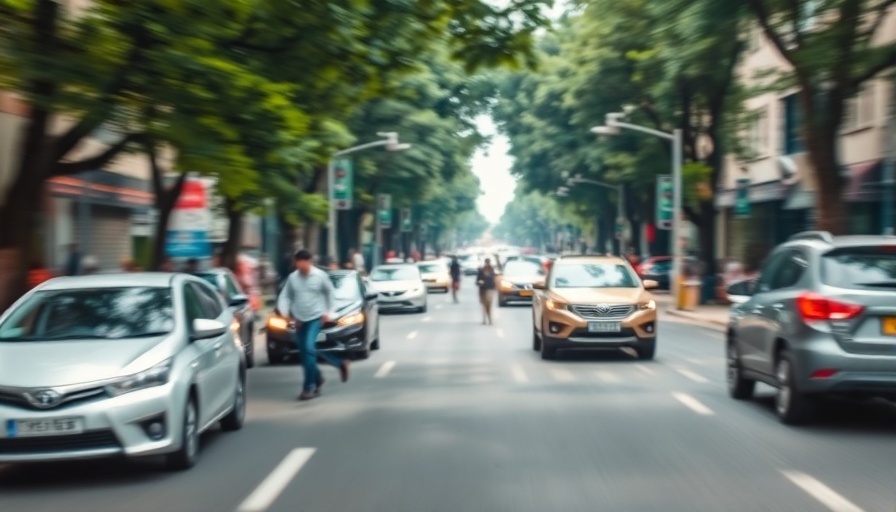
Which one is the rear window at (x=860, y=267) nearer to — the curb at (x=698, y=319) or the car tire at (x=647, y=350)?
the car tire at (x=647, y=350)

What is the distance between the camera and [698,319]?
1137 inches

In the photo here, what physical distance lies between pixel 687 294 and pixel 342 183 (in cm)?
1264

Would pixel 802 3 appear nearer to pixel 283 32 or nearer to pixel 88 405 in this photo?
pixel 283 32

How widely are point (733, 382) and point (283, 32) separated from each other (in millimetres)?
6258

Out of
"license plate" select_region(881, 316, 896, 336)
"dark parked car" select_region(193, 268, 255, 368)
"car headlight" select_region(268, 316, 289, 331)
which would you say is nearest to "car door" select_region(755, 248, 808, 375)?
"license plate" select_region(881, 316, 896, 336)

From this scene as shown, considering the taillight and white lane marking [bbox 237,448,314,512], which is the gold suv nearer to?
the taillight

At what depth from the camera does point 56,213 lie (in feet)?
85.3

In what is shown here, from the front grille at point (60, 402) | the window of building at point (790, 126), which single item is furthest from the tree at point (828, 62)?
the window of building at point (790, 126)

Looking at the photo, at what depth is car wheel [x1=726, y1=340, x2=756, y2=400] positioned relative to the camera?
40.4 feet

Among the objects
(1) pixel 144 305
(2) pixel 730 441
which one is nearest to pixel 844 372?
(2) pixel 730 441

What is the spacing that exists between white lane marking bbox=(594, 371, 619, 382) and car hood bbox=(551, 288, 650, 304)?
5.89 feet

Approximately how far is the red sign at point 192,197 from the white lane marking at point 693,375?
866 centimetres

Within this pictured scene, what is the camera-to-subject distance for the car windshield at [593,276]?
18.1 m

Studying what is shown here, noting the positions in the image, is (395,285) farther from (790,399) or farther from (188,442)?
(188,442)
